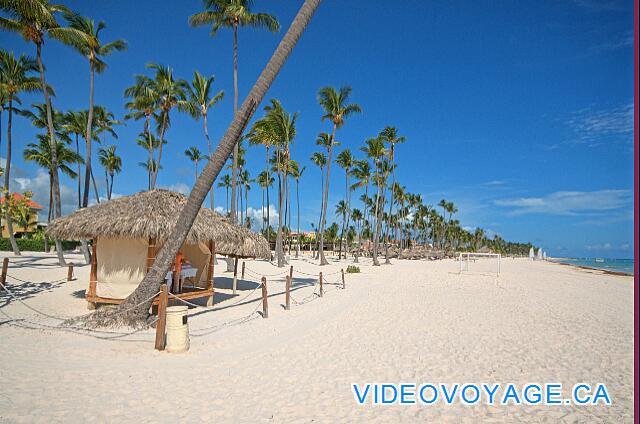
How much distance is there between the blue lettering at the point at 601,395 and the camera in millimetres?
4993

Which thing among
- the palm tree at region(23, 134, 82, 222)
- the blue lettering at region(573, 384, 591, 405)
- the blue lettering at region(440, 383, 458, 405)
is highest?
the palm tree at region(23, 134, 82, 222)

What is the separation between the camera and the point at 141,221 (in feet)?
29.8

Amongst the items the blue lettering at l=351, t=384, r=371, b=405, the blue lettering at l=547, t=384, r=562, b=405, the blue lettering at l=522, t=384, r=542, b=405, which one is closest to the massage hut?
the blue lettering at l=351, t=384, r=371, b=405

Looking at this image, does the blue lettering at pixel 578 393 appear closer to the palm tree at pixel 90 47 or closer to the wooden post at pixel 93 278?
the wooden post at pixel 93 278

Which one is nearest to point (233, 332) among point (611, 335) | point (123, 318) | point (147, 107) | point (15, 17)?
point (123, 318)

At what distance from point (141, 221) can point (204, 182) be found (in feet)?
8.60

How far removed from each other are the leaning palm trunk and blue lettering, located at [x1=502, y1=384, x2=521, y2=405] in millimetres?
6404

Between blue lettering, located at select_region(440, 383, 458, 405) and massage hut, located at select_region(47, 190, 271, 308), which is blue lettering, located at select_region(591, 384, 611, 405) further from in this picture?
massage hut, located at select_region(47, 190, 271, 308)

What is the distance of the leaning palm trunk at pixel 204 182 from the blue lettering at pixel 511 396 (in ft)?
21.0

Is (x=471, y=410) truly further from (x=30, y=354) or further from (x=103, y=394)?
(x=30, y=354)

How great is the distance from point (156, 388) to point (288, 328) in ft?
13.6

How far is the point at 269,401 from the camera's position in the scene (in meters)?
4.66

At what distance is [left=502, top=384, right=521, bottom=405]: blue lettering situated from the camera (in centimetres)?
496

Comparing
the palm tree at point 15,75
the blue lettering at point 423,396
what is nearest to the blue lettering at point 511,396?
the blue lettering at point 423,396
